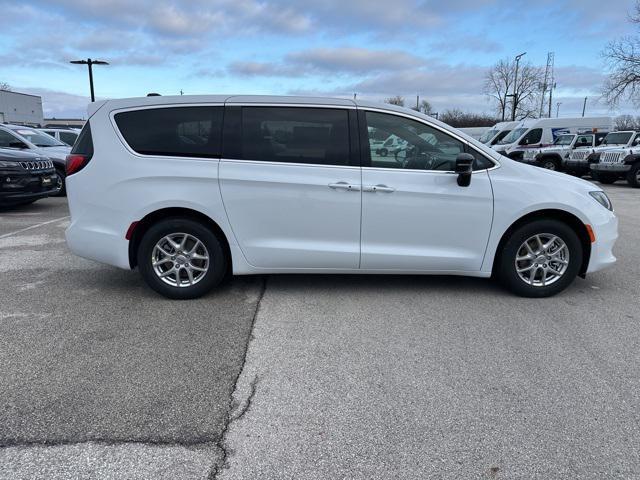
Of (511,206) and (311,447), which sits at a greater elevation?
(511,206)

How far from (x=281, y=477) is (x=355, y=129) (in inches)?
120

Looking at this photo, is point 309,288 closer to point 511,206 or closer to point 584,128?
point 511,206

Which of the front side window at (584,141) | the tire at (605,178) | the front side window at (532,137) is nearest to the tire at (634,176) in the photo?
the tire at (605,178)

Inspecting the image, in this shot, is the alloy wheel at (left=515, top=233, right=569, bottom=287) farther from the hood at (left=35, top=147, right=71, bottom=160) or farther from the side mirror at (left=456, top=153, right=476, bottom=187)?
the hood at (left=35, top=147, right=71, bottom=160)

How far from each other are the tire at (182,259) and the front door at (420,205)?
138 centimetres

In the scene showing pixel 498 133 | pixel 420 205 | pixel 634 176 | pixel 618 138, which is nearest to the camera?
pixel 420 205

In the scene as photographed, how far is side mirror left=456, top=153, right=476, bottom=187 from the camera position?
4.27 metres

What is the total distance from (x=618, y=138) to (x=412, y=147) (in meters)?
18.0

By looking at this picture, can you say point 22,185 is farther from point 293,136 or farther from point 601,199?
point 601,199

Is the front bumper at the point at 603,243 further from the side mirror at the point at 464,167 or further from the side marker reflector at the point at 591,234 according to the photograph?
the side mirror at the point at 464,167

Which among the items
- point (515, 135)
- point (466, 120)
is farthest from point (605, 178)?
point (466, 120)

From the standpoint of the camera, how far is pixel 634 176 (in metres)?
16.6

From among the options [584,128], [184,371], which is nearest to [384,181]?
[184,371]

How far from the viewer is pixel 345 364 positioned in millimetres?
3334
